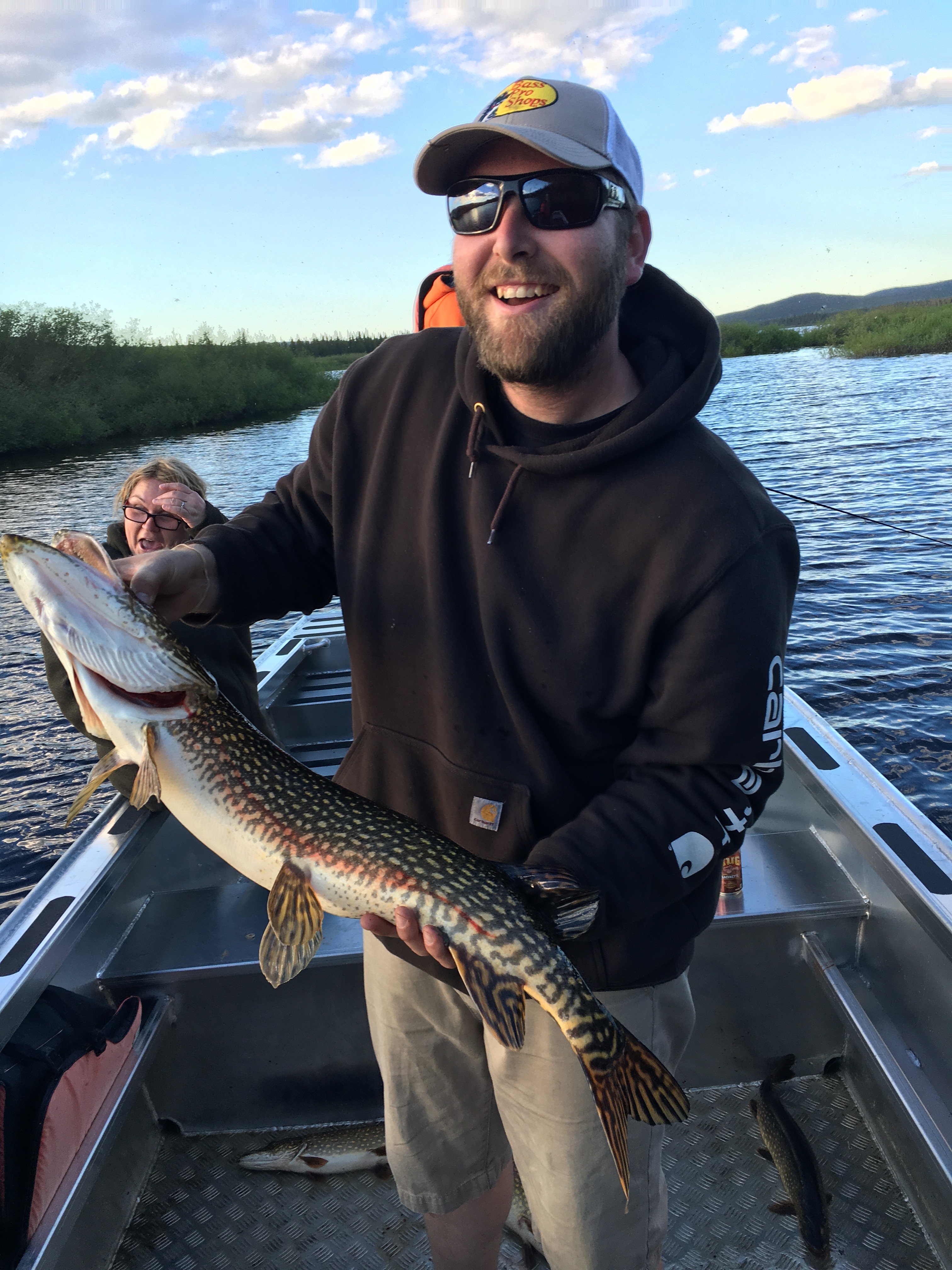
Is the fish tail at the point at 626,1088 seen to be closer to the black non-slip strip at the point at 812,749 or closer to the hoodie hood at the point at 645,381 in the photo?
the hoodie hood at the point at 645,381

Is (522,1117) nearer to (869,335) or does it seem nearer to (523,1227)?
(523,1227)

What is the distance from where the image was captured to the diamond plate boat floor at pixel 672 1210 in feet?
8.39

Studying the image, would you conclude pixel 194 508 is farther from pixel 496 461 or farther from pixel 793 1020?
pixel 793 1020

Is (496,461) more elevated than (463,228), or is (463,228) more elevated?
(463,228)

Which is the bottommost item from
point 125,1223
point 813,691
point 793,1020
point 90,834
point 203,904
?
point 813,691

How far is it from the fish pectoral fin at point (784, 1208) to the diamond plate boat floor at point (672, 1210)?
0.04 feet

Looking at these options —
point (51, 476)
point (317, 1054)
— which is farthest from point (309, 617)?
point (51, 476)

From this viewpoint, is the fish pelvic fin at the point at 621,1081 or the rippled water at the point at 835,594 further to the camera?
the rippled water at the point at 835,594

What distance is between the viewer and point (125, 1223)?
8.84 ft

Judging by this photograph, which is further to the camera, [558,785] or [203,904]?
[203,904]

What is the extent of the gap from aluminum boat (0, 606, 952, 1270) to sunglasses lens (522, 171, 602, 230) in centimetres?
209

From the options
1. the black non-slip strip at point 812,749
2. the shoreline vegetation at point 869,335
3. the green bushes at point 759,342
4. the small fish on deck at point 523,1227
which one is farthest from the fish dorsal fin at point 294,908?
the green bushes at point 759,342

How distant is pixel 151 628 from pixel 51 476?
2730 centimetres

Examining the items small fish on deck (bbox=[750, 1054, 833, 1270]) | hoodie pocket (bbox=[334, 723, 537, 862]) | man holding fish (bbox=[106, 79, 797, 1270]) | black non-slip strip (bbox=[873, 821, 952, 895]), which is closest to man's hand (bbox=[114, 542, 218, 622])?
man holding fish (bbox=[106, 79, 797, 1270])
